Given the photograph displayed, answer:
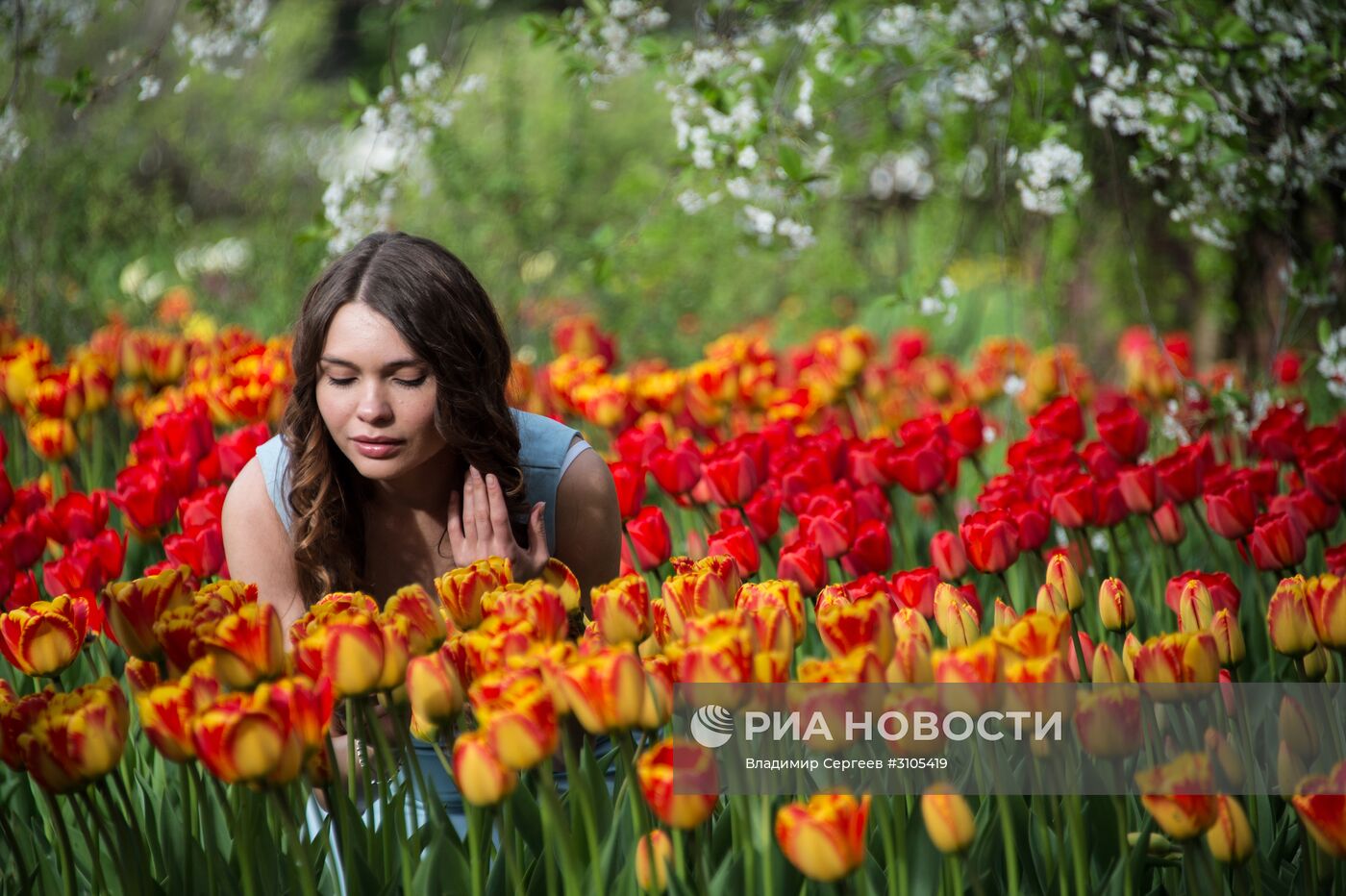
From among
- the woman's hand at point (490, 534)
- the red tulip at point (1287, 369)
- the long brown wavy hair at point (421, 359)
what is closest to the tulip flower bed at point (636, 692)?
the woman's hand at point (490, 534)

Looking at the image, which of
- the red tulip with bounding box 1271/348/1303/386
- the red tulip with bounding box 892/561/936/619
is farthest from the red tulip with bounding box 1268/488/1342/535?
the red tulip with bounding box 1271/348/1303/386

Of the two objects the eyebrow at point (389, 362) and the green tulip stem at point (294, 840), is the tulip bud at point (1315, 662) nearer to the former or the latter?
the green tulip stem at point (294, 840)

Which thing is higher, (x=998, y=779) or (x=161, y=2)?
(x=161, y=2)

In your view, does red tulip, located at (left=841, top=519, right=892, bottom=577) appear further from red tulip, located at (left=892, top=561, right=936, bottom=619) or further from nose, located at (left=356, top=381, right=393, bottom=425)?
nose, located at (left=356, top=381, right=393, bottom=425)

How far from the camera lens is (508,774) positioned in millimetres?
1129

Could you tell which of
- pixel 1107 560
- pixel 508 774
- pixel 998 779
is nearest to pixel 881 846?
pixel 998 779

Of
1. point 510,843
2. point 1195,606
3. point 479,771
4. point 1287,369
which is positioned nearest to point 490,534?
point 510,843

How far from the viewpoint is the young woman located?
6.40ft

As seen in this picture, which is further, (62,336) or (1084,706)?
(62,336)

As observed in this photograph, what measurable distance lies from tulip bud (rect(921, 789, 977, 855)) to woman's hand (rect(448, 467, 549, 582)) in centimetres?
88

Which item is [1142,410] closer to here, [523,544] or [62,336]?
[523,544]

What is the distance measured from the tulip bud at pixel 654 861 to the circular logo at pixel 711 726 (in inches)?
3.7

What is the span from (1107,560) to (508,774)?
1.89 metres

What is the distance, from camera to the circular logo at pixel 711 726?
125 centimetres
